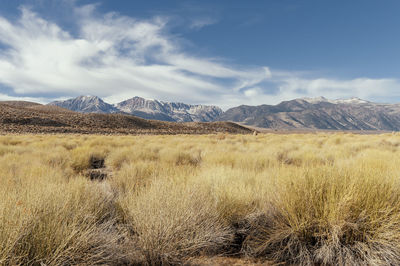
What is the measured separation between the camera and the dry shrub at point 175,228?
82.2 inches

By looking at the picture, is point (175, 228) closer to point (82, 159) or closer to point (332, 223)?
point (332, 223)

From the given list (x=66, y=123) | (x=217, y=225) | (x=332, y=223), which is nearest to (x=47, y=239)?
(x=217, y=225)

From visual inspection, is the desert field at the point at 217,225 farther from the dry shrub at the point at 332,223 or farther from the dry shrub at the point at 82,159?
the dry shrub at the point at 82,159

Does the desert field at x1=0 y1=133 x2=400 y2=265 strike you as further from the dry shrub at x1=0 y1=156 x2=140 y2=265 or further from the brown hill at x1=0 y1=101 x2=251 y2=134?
the brown hill at x1=0 y1=101 x2=251 y2=134

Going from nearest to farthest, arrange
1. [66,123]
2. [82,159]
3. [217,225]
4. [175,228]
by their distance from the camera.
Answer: [175,228]
[217,225]
[82,159]
[66,123]

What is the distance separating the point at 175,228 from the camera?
85.2 inches

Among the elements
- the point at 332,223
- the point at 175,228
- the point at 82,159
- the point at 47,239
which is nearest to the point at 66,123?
the point at 82,159

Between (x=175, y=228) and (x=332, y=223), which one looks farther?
(x=332, y=223)

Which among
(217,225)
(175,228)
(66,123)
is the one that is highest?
(175,228)

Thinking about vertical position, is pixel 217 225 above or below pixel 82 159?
above

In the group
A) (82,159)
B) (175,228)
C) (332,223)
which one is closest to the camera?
(175,228)

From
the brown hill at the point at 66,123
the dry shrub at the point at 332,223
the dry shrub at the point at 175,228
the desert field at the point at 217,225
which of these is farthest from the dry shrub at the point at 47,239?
the brown hill at the point at 66,123

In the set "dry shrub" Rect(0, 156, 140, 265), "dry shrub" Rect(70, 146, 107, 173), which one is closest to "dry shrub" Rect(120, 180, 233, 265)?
"dry shrub" Rect(0, 156, 140, 265)

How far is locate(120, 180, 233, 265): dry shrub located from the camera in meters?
2.09
